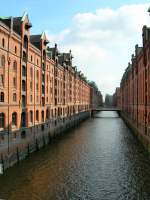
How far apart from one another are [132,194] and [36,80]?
28.8 m

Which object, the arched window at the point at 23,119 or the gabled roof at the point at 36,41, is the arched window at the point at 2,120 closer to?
the arched window at the point at 23,119

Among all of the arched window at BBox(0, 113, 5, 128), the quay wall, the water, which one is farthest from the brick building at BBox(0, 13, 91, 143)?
the water

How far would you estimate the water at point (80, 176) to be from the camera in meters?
21.0

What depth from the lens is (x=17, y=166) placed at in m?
29.1

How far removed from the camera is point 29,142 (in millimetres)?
37375

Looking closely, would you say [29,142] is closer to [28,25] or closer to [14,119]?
[14,119]

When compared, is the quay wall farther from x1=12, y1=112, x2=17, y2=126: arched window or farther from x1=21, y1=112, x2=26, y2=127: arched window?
x1=12, y1=112, x2=17, y2=126: arched window

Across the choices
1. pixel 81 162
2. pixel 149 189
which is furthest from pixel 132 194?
pixel 81 162

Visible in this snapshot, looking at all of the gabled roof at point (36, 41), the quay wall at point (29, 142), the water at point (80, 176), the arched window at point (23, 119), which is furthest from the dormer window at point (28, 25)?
the water at point (80, 176)

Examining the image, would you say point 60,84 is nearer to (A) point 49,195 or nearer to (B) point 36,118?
(B) point 36,118

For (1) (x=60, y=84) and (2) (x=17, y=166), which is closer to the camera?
(2) (x=17, y=166)

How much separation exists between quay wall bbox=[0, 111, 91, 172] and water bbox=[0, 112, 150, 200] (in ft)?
3.50

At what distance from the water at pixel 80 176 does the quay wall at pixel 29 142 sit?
1067 mm

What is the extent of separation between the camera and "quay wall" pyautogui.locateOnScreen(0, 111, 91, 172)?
94.1 feet
